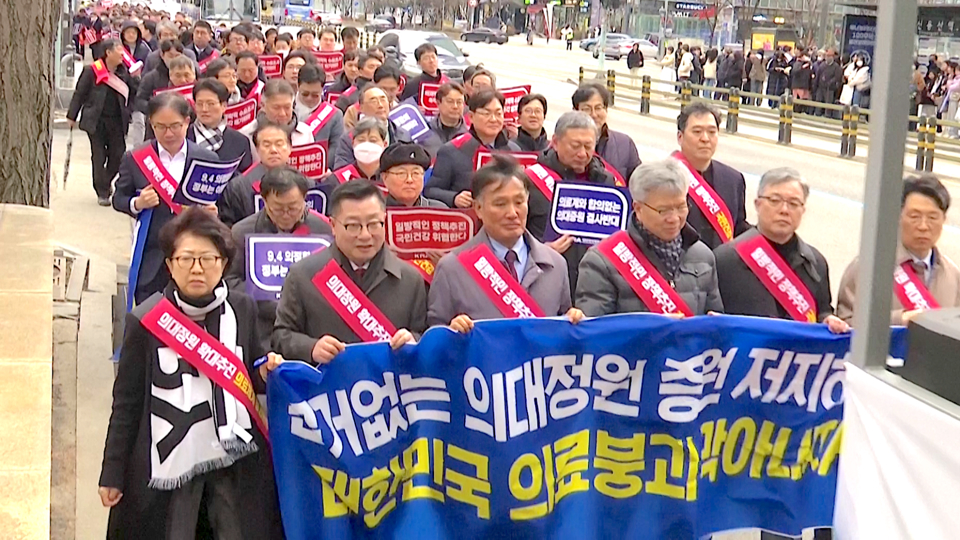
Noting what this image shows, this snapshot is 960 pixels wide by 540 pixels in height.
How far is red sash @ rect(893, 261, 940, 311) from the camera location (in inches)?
197

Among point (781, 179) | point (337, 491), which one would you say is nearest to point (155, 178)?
point (337, 491)

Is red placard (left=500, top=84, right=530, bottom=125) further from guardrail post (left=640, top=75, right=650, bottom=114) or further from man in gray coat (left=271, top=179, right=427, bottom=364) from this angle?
guardrail post (left=640, top=75, right=650, bottom=114)

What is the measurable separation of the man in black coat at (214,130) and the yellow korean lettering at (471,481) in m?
4.32

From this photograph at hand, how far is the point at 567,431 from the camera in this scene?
4695mm

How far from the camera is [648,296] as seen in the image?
5.09 meters

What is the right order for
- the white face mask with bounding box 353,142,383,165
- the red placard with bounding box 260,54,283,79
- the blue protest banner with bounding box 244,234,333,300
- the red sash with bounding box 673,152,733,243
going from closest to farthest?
the blue protest banner with bounding box 244,234,333,300 < the red sash with bounding box 673,152,733,243 < the white face mask with bounding box 353,142,383,165 < the red placard with bounding box 260,54,283,79

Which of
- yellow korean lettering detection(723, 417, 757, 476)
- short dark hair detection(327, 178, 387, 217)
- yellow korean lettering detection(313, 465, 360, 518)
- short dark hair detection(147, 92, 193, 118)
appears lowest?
yellow korean lettering detection(313, 465, 360, 518)

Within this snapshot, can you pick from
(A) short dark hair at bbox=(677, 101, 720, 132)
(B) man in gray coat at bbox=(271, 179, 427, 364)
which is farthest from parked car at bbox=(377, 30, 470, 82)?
(B) man in gray coat at bbox=(271, 179, 427, 364)

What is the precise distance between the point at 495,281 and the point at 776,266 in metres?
1.17

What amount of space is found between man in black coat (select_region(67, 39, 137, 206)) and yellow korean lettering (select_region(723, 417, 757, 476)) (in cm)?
1001

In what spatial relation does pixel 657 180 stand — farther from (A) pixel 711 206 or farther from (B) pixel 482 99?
(B) pixel 482 99

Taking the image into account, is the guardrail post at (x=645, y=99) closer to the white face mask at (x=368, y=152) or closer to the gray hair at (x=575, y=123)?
the white face mask at (x=368, y=152)

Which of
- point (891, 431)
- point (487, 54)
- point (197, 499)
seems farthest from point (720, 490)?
point (487, 54)

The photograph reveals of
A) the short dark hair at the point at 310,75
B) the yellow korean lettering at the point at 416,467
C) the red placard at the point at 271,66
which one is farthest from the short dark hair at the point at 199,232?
the red placard at the point at 271,66
